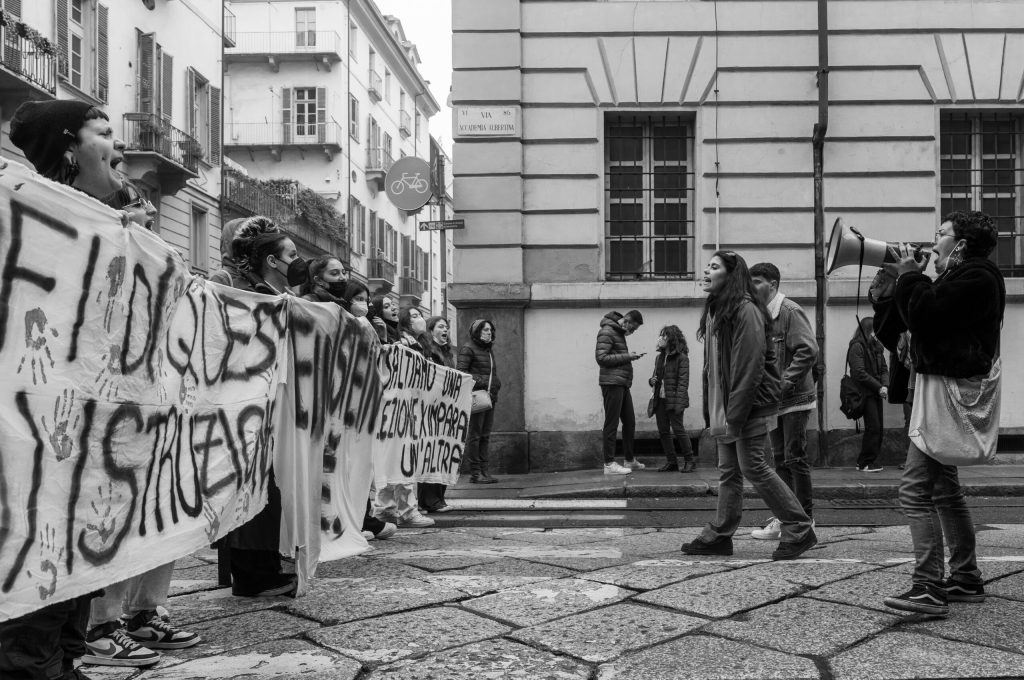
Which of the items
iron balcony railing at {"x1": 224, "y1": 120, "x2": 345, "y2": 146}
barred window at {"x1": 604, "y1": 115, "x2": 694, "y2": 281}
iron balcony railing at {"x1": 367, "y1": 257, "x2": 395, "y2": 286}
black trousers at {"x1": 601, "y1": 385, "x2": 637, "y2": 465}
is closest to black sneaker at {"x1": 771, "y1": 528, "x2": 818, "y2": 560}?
black trousers at {"x1": 601, "y1": 385, "x2": 637, "y2": 465}

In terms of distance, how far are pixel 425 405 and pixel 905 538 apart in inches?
135

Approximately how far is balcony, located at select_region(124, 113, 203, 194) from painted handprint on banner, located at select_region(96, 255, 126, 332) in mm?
21606

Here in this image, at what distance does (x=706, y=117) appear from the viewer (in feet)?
41.8

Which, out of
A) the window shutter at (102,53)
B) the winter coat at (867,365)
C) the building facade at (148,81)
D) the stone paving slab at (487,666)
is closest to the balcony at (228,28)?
the building facade at (148,81)

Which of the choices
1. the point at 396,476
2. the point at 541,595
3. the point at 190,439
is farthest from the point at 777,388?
the point at 190,439

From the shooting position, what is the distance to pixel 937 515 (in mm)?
4340

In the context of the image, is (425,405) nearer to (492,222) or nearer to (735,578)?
(735,578)

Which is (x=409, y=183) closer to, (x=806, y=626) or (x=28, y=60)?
(x=28, y=60)

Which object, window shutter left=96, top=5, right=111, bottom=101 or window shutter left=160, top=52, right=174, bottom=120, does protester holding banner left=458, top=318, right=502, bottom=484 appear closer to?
window shutter left=96, top=5, right=111, bottom=101

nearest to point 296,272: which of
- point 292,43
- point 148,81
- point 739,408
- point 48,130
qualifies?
point 48,130

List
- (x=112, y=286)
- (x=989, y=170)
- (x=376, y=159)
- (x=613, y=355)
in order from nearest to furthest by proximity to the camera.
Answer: (x=112, y=286) < (x=613, y=355) < (x=989, y=170) < (x=376, y=159)

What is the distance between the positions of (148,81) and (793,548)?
73.0 feet

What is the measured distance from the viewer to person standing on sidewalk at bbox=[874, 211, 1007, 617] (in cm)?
423

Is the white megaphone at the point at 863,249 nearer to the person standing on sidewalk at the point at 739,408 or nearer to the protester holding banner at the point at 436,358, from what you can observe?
the person standing on sidewalk at the point at 739,408
